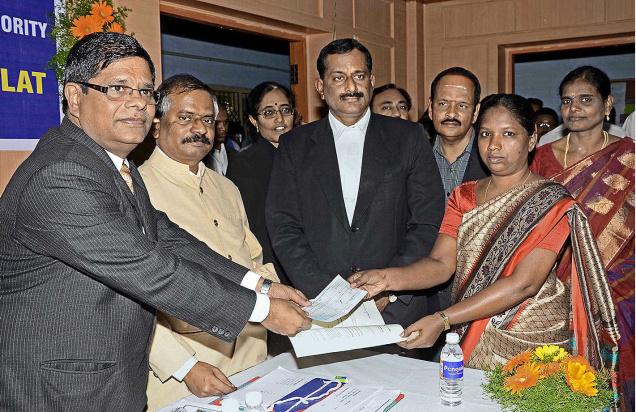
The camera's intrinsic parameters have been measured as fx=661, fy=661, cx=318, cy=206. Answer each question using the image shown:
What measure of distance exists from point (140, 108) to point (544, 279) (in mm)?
1419

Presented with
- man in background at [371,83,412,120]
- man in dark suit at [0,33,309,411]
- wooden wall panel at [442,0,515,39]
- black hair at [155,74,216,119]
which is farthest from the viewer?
wooden wall panel at [442,0,515,39]

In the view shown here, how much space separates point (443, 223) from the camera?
8.34 ft

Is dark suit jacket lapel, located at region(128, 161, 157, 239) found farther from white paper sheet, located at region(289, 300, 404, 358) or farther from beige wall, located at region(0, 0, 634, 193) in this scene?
beige wall, located at region(0, 0, 634, 193)

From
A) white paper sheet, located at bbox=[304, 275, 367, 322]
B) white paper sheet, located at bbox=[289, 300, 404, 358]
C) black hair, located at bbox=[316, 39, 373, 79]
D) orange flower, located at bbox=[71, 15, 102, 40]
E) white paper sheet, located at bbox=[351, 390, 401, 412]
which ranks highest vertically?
orange flower, located at bbox=[71, 15, 102, 40]

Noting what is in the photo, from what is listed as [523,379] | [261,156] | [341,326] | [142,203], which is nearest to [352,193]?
[341,326]

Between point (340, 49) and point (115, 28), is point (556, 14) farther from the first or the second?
point (115, 28)

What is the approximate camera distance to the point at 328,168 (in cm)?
269

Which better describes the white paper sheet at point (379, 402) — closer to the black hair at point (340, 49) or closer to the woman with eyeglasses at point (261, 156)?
the woman with eyeglasses at point (261, 156)

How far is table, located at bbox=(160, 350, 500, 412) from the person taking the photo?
179cm

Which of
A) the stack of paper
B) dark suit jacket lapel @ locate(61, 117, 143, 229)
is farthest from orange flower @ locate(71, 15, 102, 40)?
the stack of paper

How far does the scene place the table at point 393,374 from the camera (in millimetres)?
1792

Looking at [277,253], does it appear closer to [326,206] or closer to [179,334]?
[326,206]

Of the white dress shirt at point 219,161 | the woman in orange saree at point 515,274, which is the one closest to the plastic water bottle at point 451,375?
the woman in orange saree at point 515,274

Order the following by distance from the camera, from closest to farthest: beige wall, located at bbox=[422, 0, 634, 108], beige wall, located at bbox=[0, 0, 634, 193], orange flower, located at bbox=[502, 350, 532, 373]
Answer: orange flower, located at bbox=[502, 350, 532, 373] → beige wall, located at bbox=[0, 0, 634, 193] → beige wall, located at bbox=[422, 0, 634, 108]
